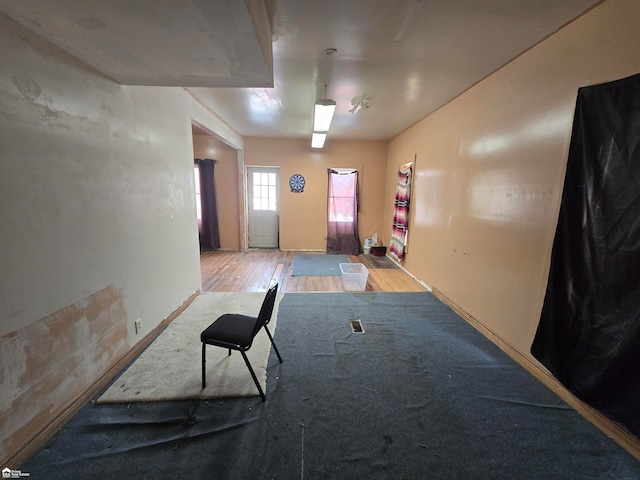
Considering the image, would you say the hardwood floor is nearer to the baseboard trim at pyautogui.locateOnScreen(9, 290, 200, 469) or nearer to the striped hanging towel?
the striped hanging towel

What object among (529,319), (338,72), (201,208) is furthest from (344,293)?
(201,208)

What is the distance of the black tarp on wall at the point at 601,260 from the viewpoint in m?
1.37

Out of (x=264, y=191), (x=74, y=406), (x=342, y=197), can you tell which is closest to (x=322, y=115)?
(x=342, y=197)

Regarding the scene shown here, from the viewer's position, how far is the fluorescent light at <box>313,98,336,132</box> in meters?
2.82

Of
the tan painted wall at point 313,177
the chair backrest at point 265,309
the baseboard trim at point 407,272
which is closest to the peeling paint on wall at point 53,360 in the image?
the chair backrest at point 265,309

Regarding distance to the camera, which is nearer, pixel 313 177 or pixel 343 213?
pixel 313 177

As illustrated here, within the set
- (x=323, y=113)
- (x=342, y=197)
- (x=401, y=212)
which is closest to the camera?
(x=323, y=113)

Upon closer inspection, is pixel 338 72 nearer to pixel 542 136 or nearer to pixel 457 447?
pixel 542 136

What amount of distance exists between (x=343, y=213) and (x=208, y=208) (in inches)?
118

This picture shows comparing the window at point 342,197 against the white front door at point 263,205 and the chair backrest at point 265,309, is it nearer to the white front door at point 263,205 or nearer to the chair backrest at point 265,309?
the white front door at point 263,205

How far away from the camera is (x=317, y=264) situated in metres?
4.99

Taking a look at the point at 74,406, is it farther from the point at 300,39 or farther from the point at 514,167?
the point at 514,167

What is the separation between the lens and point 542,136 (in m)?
1.95

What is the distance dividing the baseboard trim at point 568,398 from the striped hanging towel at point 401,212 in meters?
2.18
